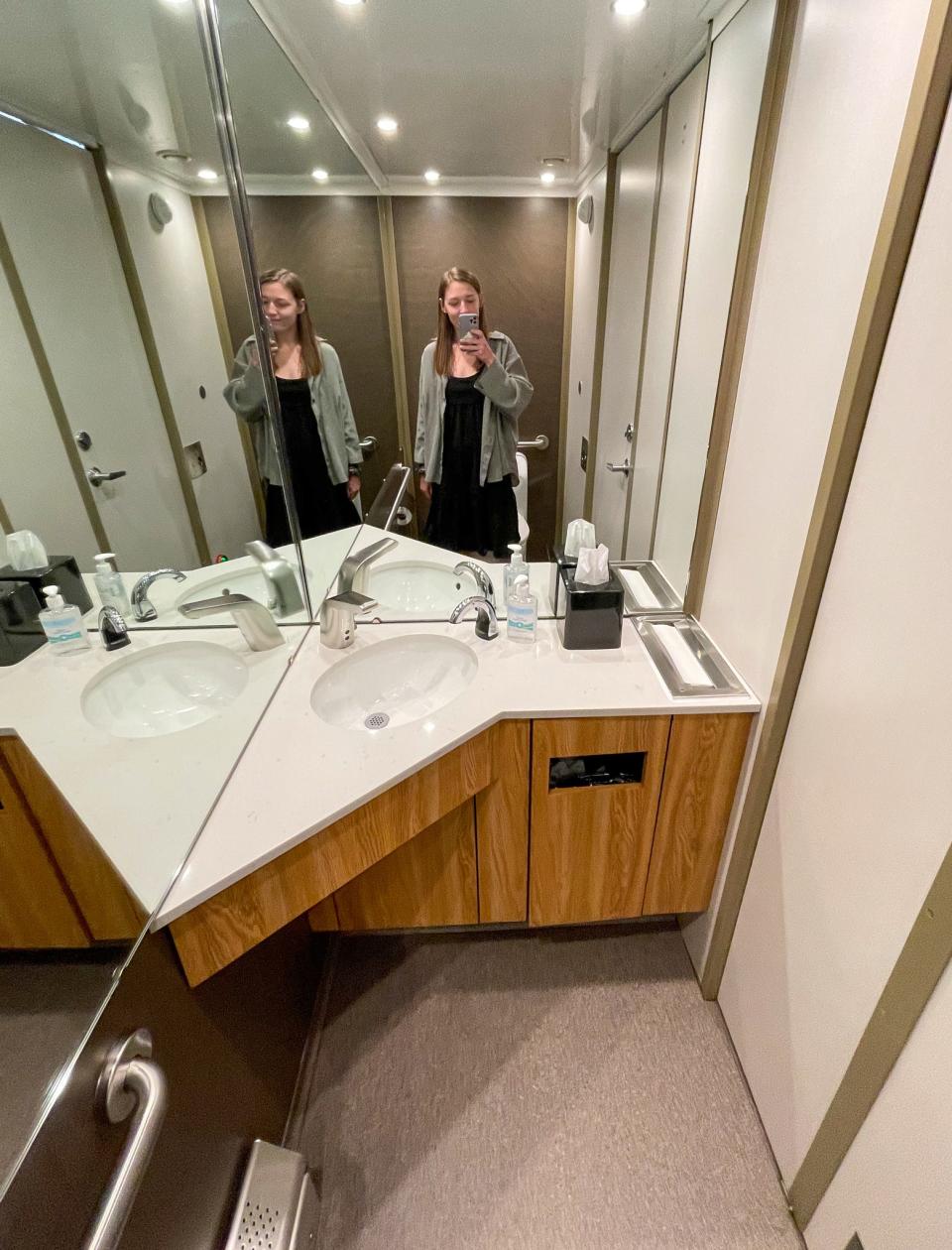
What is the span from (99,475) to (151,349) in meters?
0.25

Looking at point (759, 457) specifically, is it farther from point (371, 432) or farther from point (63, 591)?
point (63, 591)

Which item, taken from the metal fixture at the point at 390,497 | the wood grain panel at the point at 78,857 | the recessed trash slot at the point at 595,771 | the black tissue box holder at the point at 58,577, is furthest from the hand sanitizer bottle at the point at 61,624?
the recessed trash slot at the point at 595,771

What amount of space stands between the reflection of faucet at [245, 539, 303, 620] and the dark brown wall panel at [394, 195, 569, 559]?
492mm

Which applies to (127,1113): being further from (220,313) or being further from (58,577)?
(220,313)

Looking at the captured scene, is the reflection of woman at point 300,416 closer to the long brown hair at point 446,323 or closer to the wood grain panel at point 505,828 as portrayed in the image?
the long brown hair at point 446,323

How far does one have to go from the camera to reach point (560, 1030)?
1377mm

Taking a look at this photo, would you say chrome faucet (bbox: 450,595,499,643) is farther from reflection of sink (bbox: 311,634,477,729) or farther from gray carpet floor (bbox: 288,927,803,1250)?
gray carpet floor (bbox: 288,927,803,1250)

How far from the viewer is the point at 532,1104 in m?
1.24

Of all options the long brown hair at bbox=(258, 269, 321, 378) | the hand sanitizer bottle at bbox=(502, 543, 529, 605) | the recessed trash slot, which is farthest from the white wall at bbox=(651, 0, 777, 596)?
the long brown hair at bbox=(258, 269, 321, 378)

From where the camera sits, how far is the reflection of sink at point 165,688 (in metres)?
0.99

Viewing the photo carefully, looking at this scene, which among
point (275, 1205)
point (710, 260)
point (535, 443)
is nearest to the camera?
point (275, 1205)

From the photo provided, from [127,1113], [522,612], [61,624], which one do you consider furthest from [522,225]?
[127,1113]

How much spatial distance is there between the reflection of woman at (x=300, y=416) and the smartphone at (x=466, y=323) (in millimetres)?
288

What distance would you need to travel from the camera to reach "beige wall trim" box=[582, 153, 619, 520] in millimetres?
1178
